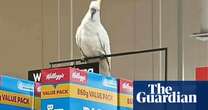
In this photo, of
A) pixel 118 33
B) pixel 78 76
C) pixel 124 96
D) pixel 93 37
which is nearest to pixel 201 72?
pixel 118 33

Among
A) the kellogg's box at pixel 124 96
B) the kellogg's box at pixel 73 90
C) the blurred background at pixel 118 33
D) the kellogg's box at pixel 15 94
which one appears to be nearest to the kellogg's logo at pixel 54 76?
the kellogg's box at pixel 73 90

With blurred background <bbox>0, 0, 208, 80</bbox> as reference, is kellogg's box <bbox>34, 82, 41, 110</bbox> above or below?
below

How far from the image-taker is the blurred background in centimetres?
494

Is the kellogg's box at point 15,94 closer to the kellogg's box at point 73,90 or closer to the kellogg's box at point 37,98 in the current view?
the kellogg's box at point 37,98

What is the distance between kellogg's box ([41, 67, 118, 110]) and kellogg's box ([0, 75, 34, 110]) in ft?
0.59

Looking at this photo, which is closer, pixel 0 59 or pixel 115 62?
pixel 115 62

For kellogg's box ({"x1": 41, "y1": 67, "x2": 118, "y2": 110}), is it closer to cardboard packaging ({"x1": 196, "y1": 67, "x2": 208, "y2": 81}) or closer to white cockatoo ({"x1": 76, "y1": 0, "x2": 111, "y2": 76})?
white cockatoo ({"x1": 76, "y1": 0, "x2": 111, "y2": 76})

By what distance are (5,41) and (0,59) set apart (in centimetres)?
20

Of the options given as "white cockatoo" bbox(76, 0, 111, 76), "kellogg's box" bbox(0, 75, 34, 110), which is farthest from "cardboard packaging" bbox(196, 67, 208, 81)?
"kellogg's box" bbox(0, 75, 34, 110)

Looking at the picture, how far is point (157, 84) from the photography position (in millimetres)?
1964

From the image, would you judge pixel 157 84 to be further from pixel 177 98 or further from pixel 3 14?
pixel 3 14

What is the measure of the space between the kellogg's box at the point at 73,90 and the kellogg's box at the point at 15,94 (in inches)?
7.0

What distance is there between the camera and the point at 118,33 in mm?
5410

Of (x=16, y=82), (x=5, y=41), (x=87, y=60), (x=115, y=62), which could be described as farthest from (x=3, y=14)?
(x=16, y=82)
